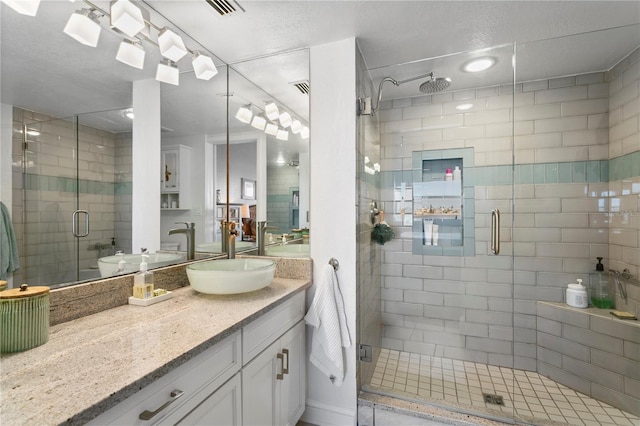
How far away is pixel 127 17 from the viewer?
1.37 metres

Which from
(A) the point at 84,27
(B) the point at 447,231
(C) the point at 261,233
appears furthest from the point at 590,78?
(A) the point at 84,27

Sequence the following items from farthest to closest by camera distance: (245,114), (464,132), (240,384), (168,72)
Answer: (464,132) → (245,114) → (168,72) → (240,384)

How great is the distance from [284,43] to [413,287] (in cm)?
208

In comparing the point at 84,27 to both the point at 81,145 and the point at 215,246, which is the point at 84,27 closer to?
the point at 81,145

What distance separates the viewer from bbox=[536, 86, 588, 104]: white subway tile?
7.27 feet

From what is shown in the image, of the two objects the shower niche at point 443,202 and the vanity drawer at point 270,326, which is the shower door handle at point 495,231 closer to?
the shower niche at point 443,202

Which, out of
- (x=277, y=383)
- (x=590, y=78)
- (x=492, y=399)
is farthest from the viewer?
(x=590, y=78)

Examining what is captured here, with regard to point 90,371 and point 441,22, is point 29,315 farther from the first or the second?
point 441,22

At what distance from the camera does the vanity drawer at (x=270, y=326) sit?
1.28 meters

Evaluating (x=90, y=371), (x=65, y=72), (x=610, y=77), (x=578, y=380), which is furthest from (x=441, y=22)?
(x=578, y=380)

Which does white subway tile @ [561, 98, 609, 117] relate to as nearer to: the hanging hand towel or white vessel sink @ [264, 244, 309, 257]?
white vessel sink @ [264, 244, 309, 257]

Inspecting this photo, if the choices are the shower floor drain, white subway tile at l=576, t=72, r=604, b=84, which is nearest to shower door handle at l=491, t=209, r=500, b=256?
the shower floor drain

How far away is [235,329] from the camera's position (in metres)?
1.17

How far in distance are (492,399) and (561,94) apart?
7.31 ft
